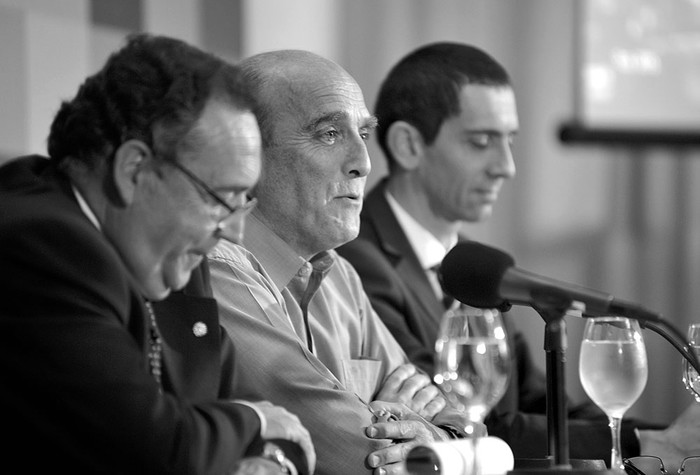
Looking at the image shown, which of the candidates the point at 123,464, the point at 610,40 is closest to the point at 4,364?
the point at 123,464

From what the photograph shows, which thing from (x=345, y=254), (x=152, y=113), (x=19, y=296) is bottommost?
(x=345, y=254)

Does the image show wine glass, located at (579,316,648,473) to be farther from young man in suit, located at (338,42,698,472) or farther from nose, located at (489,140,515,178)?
nose, located at (489,140,515,178)

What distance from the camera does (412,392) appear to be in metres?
2.42

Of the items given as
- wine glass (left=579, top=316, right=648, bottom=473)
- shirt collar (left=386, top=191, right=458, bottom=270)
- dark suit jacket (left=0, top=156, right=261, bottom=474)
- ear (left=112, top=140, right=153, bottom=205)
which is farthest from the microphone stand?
shirt collar (left=386, top=191, right=458, bottom=270)

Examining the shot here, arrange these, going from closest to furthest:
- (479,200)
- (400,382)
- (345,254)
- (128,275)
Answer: (128,275) → (400,382) → (345,254) → (479,200)

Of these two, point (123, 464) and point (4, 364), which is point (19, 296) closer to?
point (4, 364)

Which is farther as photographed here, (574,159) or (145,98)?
(574,159)

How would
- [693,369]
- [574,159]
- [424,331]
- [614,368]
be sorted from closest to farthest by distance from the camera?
1. [614,368]
2. [693,369]
3. [424,331]
4. [574,159]

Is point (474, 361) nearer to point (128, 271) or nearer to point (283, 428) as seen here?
point (283, 428)

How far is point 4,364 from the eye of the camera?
4.83 feet

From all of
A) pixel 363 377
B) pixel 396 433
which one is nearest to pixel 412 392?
pixel 363 377

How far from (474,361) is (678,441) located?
1.09 m

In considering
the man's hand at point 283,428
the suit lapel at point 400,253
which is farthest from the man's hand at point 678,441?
the man's hand at point 283,428

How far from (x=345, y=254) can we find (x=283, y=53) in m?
0.69
